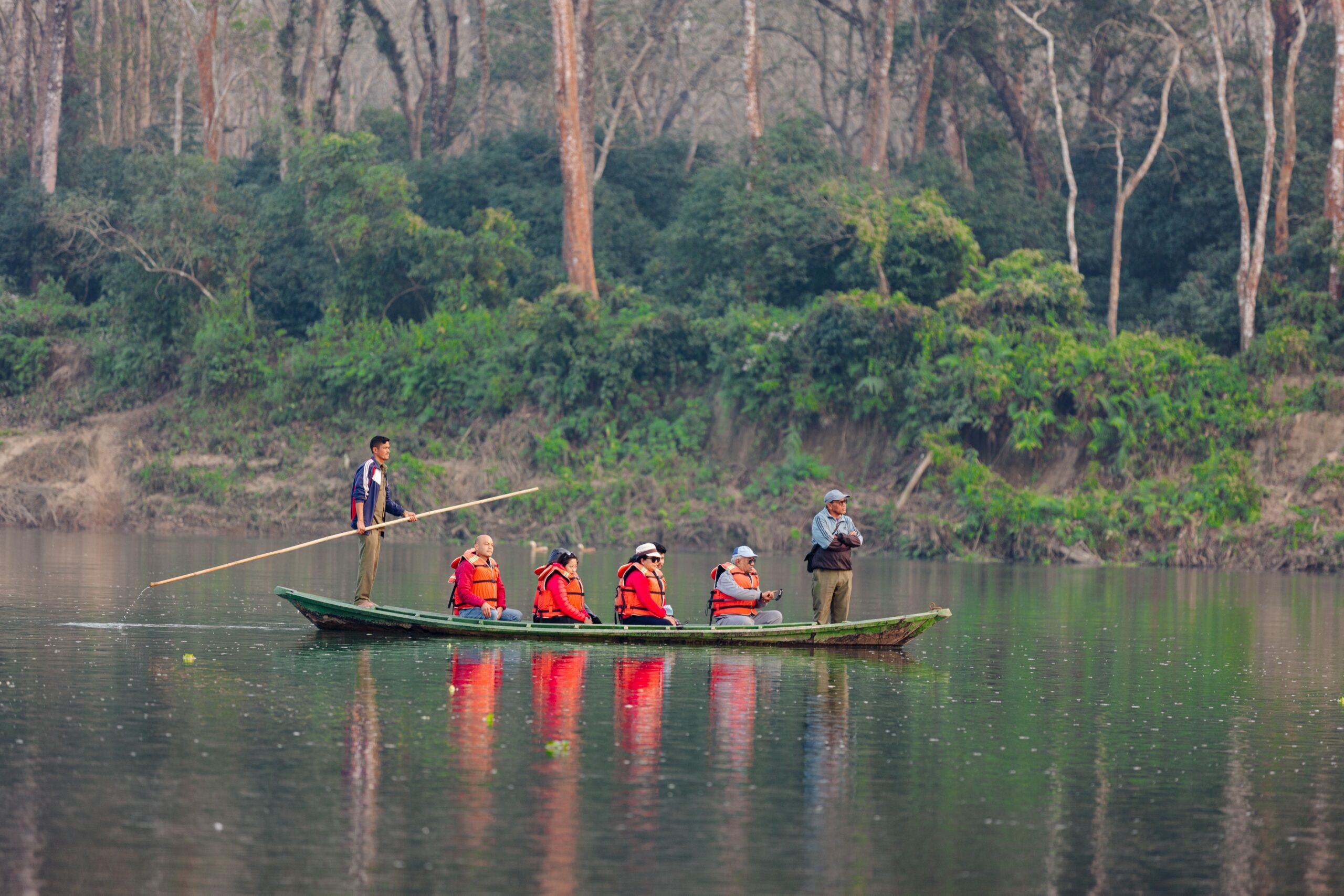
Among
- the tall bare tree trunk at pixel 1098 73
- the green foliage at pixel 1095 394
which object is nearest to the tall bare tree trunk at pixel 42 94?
the green foliage at pixel 1095 394

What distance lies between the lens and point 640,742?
1329 cm

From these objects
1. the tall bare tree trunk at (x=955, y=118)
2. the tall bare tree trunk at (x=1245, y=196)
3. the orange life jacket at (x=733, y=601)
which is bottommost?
the orange life jacket at (x=733, y=601)

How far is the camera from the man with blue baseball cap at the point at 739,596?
66.9 feet

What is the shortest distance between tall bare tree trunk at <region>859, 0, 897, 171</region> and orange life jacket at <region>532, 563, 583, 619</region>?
3475 cm

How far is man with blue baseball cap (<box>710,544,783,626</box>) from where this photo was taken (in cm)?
2039

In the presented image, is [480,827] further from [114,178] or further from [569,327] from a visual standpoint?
[114,178]

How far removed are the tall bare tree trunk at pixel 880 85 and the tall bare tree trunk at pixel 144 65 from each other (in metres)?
26.3

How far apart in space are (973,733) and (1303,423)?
3118cm

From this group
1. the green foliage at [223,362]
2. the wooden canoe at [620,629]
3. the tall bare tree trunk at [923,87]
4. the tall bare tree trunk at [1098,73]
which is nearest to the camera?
the wooden canoe at [620,629]

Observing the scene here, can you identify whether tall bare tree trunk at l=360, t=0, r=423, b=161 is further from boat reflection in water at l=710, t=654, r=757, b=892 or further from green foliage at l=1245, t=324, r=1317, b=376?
boat reflection in water at l=710, t=654, r=757, b=892

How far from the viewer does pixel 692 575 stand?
113ft

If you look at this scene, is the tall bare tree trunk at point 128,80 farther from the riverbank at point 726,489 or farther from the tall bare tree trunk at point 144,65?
the riverbank at point 726,489

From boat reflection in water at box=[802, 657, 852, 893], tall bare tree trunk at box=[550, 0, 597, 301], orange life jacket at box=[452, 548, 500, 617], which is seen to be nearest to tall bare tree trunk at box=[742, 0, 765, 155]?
tall bare tree trunk at box=[550, 0, 597, 301]

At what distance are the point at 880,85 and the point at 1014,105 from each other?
417 cm
